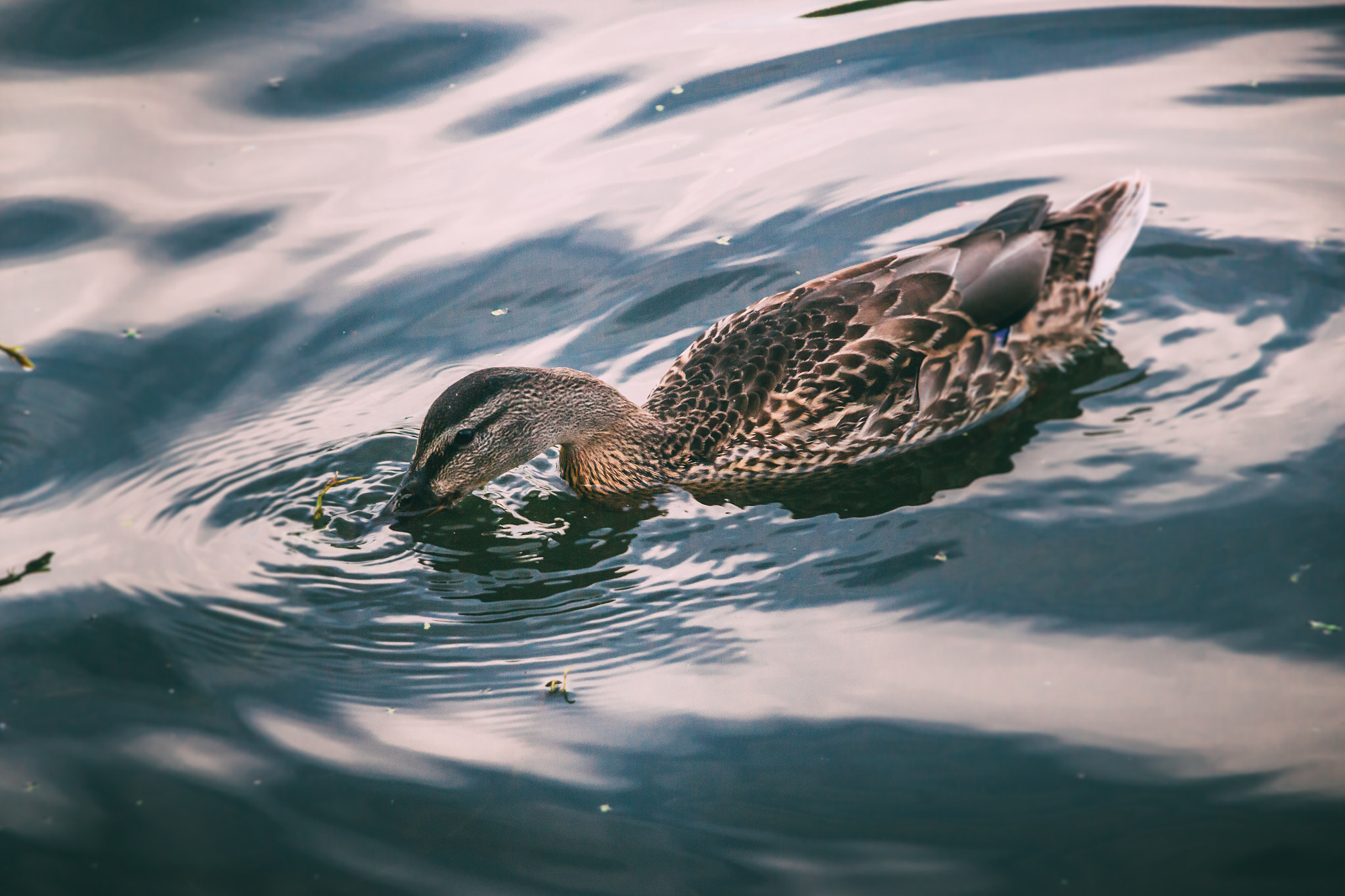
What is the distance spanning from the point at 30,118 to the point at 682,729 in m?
8.75

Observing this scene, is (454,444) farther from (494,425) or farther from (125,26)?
(125,26)

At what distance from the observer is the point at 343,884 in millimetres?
4348

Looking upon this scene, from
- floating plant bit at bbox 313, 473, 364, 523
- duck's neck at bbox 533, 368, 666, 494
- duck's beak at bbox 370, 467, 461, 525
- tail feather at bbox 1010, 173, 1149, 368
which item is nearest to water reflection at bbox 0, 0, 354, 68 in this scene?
floating plant bit at bbox 313, 473, 364, 523

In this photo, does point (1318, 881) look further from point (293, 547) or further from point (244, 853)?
point (293, 547)

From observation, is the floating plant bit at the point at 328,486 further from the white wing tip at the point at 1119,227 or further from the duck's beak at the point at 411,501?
the white wing tip at the point at 1119,227

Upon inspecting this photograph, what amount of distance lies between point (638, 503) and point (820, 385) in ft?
4.03

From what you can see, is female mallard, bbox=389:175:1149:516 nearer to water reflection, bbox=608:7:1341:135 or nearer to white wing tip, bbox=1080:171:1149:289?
white wing tip, bbox=1080:171:1149:289

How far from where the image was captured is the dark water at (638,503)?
446cm

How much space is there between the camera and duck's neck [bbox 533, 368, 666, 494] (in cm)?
649

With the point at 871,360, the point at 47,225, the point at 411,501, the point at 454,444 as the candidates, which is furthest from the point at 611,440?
the point at 47,225

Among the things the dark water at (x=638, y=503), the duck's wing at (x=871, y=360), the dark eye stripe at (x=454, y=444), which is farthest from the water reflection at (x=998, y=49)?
the dark eye stripe at (x=454, y=444)

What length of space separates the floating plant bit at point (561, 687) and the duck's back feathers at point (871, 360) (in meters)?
1.70

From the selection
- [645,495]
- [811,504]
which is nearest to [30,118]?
[645,495]

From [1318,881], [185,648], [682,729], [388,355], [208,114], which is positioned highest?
[208,114]
